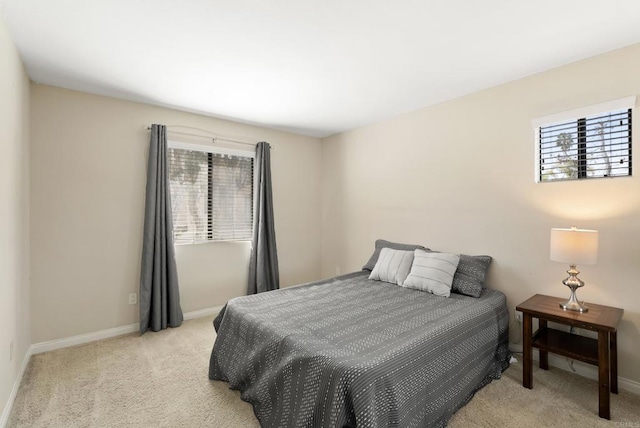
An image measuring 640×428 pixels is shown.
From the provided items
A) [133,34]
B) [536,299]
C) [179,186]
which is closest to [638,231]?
[536,299]

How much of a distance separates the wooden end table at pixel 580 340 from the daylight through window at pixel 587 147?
1.03 metres

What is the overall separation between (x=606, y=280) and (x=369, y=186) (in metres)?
2.48

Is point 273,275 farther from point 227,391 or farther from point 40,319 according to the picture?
point 40,319

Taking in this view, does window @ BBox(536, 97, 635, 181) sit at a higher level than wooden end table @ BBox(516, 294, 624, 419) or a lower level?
higher

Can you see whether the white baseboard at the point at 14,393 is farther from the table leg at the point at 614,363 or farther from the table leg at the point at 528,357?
the table leg at the point at 614,363

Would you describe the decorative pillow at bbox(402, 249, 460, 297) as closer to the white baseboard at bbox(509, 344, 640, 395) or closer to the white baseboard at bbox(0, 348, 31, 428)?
the white baseboard at bbox(509, 344, 640, 395)

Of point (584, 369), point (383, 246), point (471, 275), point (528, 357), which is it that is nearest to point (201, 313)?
point (383, 246)

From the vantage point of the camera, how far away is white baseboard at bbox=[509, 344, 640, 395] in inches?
83.4

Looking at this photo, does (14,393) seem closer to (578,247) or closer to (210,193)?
(210,193)

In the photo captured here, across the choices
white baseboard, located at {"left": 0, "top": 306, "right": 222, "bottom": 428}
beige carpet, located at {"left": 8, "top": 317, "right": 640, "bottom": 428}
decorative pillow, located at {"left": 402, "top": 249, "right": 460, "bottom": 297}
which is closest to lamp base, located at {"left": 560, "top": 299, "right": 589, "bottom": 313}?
beige carpet, located at {"left": 8, "top": 317, "right": 640, "bottom": 428}

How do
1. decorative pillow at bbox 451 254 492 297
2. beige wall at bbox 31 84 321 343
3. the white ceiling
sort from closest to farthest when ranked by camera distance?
1. the white ceiling
2. decorative pillow at bbox 451 254 492 297
3. beige wall at bbox 31 84 321 343

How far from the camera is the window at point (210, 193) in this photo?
137 inches

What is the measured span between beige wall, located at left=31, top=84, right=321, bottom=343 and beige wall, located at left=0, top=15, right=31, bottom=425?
0.15 meters

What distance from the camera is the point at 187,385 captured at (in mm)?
2188
